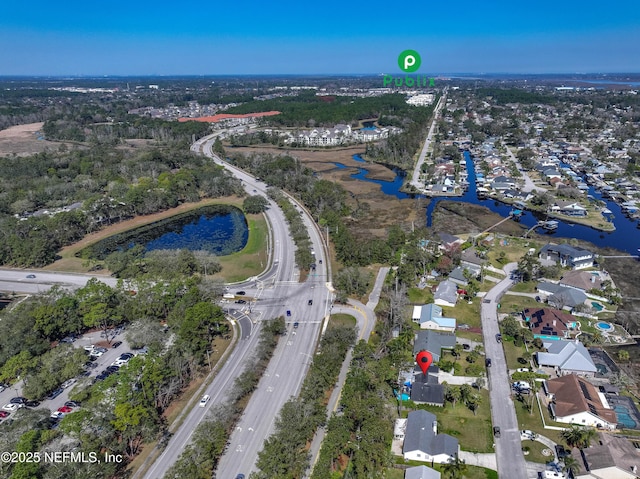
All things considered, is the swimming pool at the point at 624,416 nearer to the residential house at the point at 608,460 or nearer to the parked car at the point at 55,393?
the residential house at the point at 608,460

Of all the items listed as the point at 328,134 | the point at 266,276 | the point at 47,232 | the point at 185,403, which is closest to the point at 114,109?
the point at 328,134

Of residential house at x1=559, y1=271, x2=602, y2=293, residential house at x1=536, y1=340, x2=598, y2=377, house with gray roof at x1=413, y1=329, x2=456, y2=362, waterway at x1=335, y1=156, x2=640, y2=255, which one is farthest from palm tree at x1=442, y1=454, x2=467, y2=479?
waterway at x1=335, y1=156, x2=640, y2=255

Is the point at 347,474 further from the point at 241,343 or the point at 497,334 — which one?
the point at 497,334

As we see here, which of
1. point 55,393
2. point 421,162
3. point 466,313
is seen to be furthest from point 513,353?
point 421,162

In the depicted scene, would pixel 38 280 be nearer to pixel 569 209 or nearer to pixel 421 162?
pixel 569 209

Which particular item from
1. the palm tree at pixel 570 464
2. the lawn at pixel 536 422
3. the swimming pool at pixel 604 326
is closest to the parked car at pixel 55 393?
the lawn at pixel 536 422
